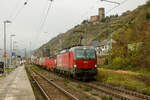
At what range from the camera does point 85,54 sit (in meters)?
20.3

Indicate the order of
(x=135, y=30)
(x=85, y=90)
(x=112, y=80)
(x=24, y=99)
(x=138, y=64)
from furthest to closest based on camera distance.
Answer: (x=135, y=30) → (x=138, y=64) → (x=112, y=80) → (x=85, y=90) → (x=24, y=99)

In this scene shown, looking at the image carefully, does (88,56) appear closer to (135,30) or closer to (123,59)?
(123,59)

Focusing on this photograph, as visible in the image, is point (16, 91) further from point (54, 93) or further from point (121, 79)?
point (121, 79)

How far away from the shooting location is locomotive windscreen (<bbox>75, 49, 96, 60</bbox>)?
66.0 ft

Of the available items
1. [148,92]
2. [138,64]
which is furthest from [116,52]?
[148,92]

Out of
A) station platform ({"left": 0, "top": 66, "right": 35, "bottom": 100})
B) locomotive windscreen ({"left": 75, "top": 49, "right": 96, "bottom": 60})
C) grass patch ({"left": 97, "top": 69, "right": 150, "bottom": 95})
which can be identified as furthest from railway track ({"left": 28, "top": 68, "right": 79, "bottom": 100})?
grass patch ({"left": 97, "top": 69, "right": 150, "bottom": 95})

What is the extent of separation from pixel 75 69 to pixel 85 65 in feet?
3.01

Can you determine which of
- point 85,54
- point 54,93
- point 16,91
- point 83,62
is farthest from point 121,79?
point 16,91

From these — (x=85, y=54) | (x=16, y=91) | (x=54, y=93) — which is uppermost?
(x=85, y=54)

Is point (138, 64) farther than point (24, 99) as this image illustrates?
Yes

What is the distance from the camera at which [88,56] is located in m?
20.2

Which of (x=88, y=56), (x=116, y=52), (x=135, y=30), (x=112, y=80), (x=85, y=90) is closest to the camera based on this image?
(x=85, y=90)

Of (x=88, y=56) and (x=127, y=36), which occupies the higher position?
(x=127, y=36)

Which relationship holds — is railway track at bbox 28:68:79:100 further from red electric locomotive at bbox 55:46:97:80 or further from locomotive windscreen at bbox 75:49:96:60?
locomotive windscreen at bbox 75:49:96:60
